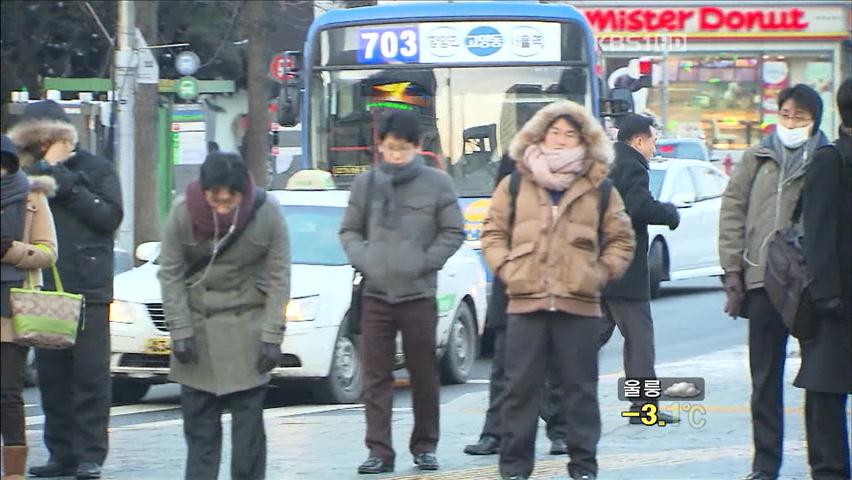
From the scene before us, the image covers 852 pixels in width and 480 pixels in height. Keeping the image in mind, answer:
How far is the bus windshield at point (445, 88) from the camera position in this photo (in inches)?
614

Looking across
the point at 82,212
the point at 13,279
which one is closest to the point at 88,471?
the point at 13,279

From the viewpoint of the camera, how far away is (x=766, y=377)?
25.8 ft

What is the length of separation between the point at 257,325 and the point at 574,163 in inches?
60.8

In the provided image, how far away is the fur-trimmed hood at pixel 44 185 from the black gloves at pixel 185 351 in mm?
1150

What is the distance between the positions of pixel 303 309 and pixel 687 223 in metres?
9.28

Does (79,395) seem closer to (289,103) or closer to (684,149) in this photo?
(289,103)

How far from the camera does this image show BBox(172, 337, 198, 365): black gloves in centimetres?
701

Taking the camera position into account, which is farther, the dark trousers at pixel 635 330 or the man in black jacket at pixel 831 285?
the dark trousers at pixel 635 330

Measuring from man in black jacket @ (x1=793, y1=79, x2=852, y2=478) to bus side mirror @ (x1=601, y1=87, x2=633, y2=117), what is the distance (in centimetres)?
782

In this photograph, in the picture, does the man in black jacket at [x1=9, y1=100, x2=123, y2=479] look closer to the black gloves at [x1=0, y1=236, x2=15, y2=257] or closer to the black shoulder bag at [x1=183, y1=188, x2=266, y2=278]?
the black gloves at [x1=0, y1=236, x2=15, y2=257]

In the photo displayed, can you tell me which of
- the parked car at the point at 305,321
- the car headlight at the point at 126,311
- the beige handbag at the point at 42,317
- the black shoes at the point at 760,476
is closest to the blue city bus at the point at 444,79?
the parked car at the point at 305,321

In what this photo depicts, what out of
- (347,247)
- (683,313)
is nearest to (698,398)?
(347,247)

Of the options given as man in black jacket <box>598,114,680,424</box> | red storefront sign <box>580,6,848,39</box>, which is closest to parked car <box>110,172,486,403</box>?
man in black jacket <box>598,114,680,424</box>

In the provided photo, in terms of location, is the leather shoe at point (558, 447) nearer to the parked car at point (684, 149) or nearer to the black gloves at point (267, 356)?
the black gloves at point (267, 356)
